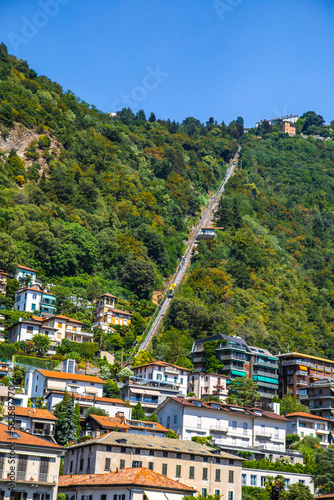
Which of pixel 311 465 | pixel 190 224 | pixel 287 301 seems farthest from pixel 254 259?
pixel 311 465

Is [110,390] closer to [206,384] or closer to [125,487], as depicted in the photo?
[206,384]

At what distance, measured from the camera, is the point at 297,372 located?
99000 mm

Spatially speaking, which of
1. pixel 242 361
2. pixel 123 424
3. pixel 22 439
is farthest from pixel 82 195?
pixel 22 439

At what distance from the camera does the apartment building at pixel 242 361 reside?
93688 millimetres

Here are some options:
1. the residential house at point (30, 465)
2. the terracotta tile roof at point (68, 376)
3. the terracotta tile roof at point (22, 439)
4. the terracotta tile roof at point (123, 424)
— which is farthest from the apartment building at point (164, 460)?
the terracotta tile roof at point (68, 376)

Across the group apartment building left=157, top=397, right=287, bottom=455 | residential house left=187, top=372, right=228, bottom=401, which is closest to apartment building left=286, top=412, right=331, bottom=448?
apartment building left=157, top=397, right=287, bottom=455

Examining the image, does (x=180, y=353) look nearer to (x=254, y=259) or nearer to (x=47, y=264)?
(x=47, y=264)

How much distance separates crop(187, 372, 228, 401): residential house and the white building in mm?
16813

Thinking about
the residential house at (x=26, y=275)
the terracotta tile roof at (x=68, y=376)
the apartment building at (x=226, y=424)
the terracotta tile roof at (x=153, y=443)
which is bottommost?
the terracotta tile roof at (x=153, y=443)

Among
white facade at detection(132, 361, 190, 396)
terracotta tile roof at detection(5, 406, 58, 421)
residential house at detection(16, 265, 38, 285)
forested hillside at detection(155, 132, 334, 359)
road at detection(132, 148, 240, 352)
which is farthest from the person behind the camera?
forested hillside at detection(155, 132, 334, 359)

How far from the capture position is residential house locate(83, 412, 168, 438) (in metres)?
63.2

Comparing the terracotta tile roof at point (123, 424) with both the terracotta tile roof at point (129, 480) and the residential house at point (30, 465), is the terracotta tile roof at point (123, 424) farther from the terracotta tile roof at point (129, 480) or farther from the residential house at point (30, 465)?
the residential house at point (30, 465)

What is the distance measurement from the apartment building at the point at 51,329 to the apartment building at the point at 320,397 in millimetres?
29429

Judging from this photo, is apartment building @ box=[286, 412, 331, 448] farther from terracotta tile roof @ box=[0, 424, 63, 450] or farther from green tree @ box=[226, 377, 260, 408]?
terracotta tile roof @ box=[0, 424, 63, 450]
